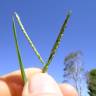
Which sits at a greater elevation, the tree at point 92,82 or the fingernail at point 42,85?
the tree at point 92,82

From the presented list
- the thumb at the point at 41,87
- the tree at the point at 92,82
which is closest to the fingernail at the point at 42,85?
the thumb at the point at 41,87

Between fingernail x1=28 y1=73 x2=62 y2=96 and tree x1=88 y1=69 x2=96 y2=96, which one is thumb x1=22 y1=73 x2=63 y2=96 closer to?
fingernail x1=28 y1=73 x2=62 y2=96

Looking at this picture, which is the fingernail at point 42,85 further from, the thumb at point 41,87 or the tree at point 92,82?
the tree at point 92,82

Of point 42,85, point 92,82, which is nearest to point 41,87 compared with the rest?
point 42,85

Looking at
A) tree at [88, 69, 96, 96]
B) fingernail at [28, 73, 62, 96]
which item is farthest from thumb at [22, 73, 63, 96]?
tree at [88, 69, 96, 96]

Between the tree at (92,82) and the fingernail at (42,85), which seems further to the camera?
the tree at (92,82)

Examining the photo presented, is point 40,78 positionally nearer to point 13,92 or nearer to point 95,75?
point 13,92

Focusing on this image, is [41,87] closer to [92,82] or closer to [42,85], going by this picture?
[42,85]
